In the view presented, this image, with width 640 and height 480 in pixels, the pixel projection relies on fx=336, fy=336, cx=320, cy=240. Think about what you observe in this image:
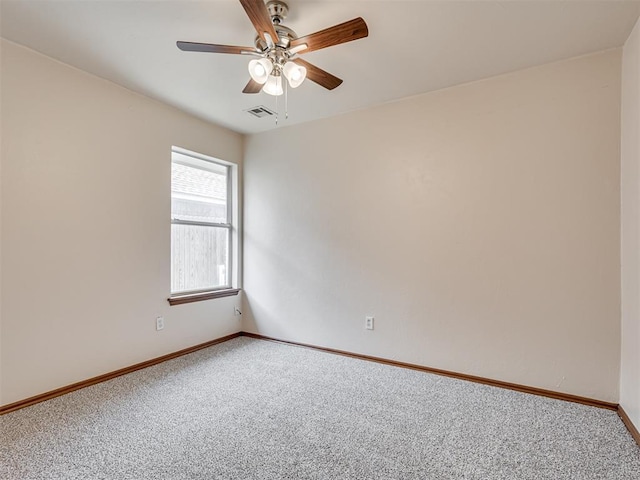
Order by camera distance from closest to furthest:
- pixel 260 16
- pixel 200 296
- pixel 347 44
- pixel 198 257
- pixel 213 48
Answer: pixel 260 16
pixel 213 48
pixel 347 44
pixel 200 296
pixel 198 257

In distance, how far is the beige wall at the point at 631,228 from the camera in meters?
1.98

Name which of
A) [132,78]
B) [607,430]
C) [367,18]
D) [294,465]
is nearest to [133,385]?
[294,465]

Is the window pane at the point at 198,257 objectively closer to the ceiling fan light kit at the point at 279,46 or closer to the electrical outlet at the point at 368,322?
the electrical outlet at the point at 368,322

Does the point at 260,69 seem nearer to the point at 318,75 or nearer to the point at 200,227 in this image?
the point at 318,75

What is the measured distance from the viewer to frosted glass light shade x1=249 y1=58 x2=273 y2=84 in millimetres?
1828

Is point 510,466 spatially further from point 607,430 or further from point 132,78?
A: point 132,78

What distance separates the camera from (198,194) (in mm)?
3695

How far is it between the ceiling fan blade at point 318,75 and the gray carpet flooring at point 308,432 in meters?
2.14

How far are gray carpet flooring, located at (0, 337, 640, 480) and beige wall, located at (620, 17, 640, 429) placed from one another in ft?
0.90

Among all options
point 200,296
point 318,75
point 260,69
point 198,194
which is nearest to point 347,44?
point 318,75

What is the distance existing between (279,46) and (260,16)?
0.94 feet

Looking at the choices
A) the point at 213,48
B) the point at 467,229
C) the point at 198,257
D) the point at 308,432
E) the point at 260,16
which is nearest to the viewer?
the point at 260,16

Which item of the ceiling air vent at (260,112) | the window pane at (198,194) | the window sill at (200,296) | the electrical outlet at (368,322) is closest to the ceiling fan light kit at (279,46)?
the ceiling air vent at (260,112)

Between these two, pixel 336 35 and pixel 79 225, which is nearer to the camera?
pixel 336 35
